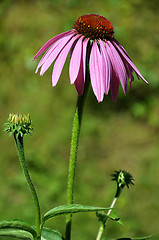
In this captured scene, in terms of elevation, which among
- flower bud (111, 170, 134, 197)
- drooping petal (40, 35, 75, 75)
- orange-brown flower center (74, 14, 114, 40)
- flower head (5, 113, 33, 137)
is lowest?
flower bud (111, 170, 134, 197)

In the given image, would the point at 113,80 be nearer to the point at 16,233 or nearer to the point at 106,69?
the point at 106,69

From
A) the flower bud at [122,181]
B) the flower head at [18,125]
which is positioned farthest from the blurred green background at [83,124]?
the flower head at [18,125]

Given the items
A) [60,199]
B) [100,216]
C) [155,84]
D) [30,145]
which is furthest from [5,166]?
[100,216]

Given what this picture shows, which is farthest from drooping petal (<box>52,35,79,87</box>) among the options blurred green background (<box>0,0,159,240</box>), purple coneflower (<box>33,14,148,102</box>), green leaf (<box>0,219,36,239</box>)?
blurred green background (<box>0,0,159,240</box>)

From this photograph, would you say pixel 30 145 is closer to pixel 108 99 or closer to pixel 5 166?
pixel 5 166

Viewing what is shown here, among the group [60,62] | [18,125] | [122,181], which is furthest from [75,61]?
[122,181]

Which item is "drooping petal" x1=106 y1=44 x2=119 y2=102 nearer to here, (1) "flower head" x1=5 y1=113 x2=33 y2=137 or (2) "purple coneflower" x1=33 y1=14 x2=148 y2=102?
(2) "purple coneflower" x1=33 y1=14 x2=148 y2=102

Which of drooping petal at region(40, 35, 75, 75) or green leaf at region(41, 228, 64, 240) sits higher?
drooping petal at region(40, 35, 75, 75)

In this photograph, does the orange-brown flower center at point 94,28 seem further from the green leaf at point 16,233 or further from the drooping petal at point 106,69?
the green leaf at point 16,233
